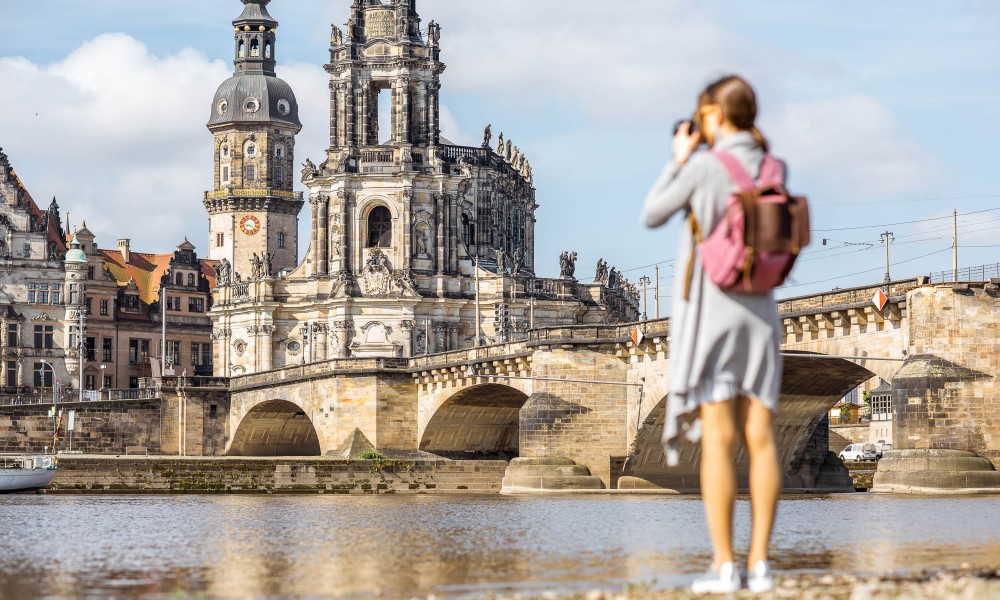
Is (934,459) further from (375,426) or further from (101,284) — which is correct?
(101,284)

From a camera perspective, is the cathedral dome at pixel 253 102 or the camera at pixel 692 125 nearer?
the camera at pixel 692 125

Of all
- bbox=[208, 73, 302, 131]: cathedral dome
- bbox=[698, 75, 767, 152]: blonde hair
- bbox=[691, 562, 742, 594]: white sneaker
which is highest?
bbox=[208, 73, 302, 131]: cathedral dome

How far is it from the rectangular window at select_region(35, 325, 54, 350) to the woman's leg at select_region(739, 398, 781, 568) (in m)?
105

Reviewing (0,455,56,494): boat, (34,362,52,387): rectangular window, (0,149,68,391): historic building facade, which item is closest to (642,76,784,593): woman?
(0,455,56,494): boat

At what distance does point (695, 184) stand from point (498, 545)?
7364 millimetres

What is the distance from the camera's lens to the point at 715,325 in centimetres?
1035

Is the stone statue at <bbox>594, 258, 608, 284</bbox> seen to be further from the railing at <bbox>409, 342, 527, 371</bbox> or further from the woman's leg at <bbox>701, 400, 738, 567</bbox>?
the woman's leg at <bbox>701, 400, 738, 567</bbox>

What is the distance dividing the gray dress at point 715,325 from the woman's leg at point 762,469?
100 mm

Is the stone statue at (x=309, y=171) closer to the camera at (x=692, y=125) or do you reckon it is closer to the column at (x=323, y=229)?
the column at (x=323, y=229)

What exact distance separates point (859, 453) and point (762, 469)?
7592 cm

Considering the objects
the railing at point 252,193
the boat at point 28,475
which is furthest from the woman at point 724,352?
the railing at point 252,193

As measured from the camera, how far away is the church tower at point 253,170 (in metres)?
128

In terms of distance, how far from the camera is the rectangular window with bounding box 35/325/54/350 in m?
111

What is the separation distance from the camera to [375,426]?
76125 millimetres
